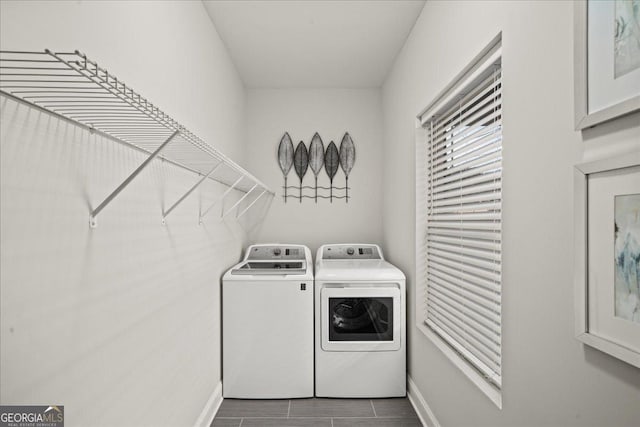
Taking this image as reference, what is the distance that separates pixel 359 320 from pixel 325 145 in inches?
67.8

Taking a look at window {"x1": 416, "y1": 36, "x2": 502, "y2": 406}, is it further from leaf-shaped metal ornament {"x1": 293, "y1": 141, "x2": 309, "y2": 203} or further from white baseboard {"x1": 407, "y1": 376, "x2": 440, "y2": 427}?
leaf-shaped metal ornament {"x1": 293, "y1": 141, "x2": 309, "y2": 203}

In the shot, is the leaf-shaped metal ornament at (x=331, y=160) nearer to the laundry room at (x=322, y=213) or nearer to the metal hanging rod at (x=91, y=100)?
the laundry room at (x=322, y=213)

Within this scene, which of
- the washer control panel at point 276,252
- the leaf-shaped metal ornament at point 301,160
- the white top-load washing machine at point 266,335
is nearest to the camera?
the white top-load washing machine at point 266,335

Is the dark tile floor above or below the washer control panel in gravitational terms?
below

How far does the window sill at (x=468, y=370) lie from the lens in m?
1.57

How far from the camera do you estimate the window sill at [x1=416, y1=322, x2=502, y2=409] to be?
1574mm

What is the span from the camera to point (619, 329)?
2.98 ft

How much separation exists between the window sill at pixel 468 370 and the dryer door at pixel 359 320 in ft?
1.62

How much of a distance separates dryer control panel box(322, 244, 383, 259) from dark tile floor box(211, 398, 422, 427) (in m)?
1.21

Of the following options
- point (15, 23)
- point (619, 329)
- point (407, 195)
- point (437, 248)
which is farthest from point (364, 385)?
point (15, 23)

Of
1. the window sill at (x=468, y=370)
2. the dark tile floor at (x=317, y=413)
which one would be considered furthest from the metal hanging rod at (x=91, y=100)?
the dark tile floor at (x=317, y=413)

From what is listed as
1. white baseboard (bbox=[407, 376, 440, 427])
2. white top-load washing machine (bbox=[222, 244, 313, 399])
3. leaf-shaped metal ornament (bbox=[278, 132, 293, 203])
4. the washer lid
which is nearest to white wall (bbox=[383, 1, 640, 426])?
white baseboard (bbox=[407, 376, 440, 427])

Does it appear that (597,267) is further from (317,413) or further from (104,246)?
(317,413)

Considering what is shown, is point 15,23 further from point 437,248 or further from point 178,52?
point 437,248
